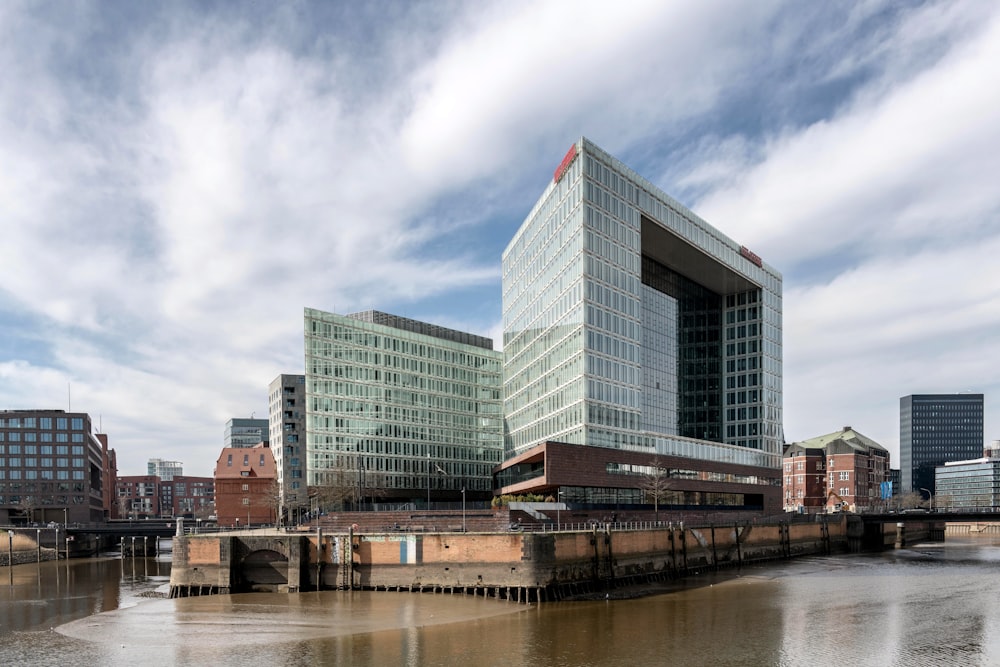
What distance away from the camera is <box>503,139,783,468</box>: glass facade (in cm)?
10612

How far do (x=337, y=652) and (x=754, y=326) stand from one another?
381 feet

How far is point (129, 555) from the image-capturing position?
458ft

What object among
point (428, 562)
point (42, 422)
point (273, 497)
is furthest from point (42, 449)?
point (428, 562)

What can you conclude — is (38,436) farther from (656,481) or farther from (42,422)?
(656,481)

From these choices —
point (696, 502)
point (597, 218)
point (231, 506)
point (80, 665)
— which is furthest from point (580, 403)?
point (231, 506)

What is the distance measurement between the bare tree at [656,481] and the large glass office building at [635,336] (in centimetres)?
201

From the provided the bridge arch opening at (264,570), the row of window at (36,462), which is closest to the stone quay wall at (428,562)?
the bridge arch opening at (264,570)

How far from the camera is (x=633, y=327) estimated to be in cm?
11338

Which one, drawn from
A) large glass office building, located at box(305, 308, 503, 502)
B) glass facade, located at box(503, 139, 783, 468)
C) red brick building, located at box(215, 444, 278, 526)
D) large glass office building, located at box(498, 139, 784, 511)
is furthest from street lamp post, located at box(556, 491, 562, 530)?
red brick building, located at box(215, 444, 278, 526)

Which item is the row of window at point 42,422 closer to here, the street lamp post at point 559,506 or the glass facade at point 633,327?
the glass facade at point 633,327

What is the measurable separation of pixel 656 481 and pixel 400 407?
54.7 metres

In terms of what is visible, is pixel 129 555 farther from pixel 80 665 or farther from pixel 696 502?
pixel 80 665

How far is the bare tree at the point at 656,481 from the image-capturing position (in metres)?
108

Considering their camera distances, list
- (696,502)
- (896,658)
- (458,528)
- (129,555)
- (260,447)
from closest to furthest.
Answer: (896,658)
(458,528)
(696,502)
(129,555)
(260,447)
